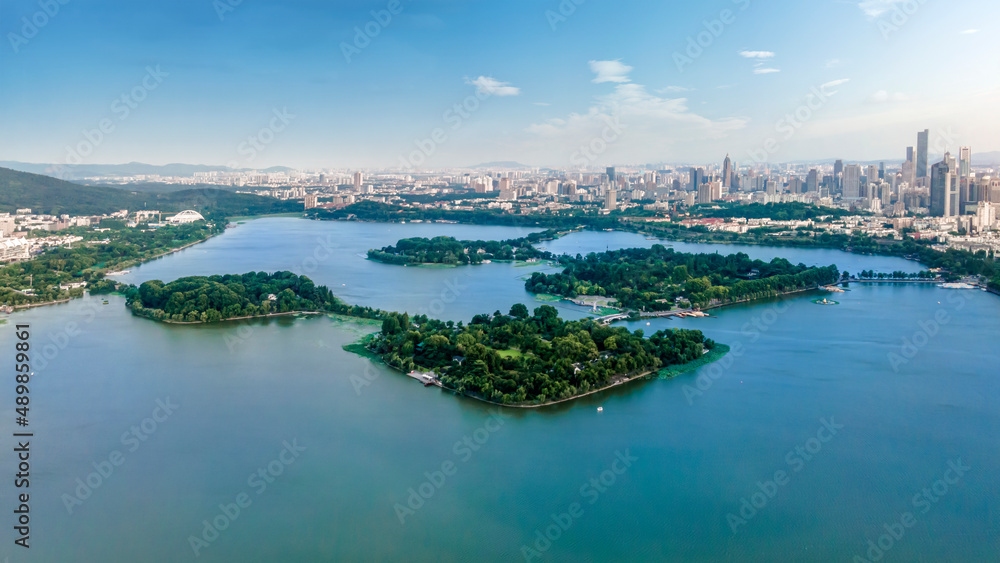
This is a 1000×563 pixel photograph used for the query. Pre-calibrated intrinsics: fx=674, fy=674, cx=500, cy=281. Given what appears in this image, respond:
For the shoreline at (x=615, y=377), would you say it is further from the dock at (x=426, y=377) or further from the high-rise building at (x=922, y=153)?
the high-rise building at (x=922, y=153)

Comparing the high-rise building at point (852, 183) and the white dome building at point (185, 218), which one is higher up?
the high-rise building at point (852, 183)

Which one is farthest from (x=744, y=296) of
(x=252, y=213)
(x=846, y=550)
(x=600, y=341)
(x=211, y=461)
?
(x=252, y=213)

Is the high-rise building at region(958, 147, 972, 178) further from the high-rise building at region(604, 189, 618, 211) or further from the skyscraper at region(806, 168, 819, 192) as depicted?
the high-rise building at region(604, 189, 618, 211)

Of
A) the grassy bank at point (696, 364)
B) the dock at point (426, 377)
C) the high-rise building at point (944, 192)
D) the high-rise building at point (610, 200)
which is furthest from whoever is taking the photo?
the high-rise building at point (610, 200)

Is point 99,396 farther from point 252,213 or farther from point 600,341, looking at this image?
point 252,213

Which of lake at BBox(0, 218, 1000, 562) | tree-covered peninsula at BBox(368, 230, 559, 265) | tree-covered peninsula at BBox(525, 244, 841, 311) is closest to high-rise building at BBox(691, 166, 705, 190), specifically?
tree-covered peninsula at BBox(368, 230, 559, 265)

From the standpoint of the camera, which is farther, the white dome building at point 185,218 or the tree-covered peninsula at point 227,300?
the white dome building at point 185,218

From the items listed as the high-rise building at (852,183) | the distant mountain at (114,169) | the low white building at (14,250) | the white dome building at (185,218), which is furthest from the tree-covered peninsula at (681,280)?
the distant mountain at (114,169)
